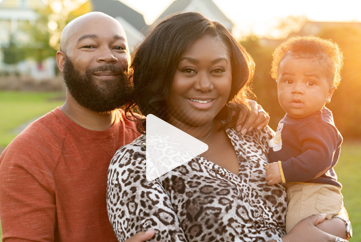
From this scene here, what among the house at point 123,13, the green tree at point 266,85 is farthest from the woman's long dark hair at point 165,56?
the house at point 123,13

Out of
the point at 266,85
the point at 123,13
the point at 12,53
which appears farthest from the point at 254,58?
the point at 12,53

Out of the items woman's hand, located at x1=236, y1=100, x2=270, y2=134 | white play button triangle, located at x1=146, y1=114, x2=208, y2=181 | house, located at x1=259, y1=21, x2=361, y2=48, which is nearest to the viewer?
white play button triangle, located at x1=146, y1=114, x2=208, y2=181

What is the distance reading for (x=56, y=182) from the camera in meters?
2.53

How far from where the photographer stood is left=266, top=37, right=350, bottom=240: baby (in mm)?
2328

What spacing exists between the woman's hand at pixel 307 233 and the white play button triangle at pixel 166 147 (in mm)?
678

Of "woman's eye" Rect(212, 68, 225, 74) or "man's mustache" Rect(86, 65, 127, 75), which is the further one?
"man's mustache" Rect(86, 65, 127, 75)

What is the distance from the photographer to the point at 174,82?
230 centimetres

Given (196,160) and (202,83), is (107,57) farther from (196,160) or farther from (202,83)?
(196,160)

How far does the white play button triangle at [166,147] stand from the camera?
2117 millimetres

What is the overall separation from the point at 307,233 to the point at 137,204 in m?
0.96

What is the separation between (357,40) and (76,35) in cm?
829

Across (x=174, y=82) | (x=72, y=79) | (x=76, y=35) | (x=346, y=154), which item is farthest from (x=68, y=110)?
(x=346, y=154)

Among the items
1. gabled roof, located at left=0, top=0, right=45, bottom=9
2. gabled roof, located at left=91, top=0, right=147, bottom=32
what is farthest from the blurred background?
gabled roof, located at left=0, top=0, right=45, bottom=9

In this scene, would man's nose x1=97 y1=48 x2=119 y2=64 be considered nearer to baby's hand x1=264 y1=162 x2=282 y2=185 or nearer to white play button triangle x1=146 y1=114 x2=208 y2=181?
white play button triangle x1=146 y1=114 x2=208 y2=181
